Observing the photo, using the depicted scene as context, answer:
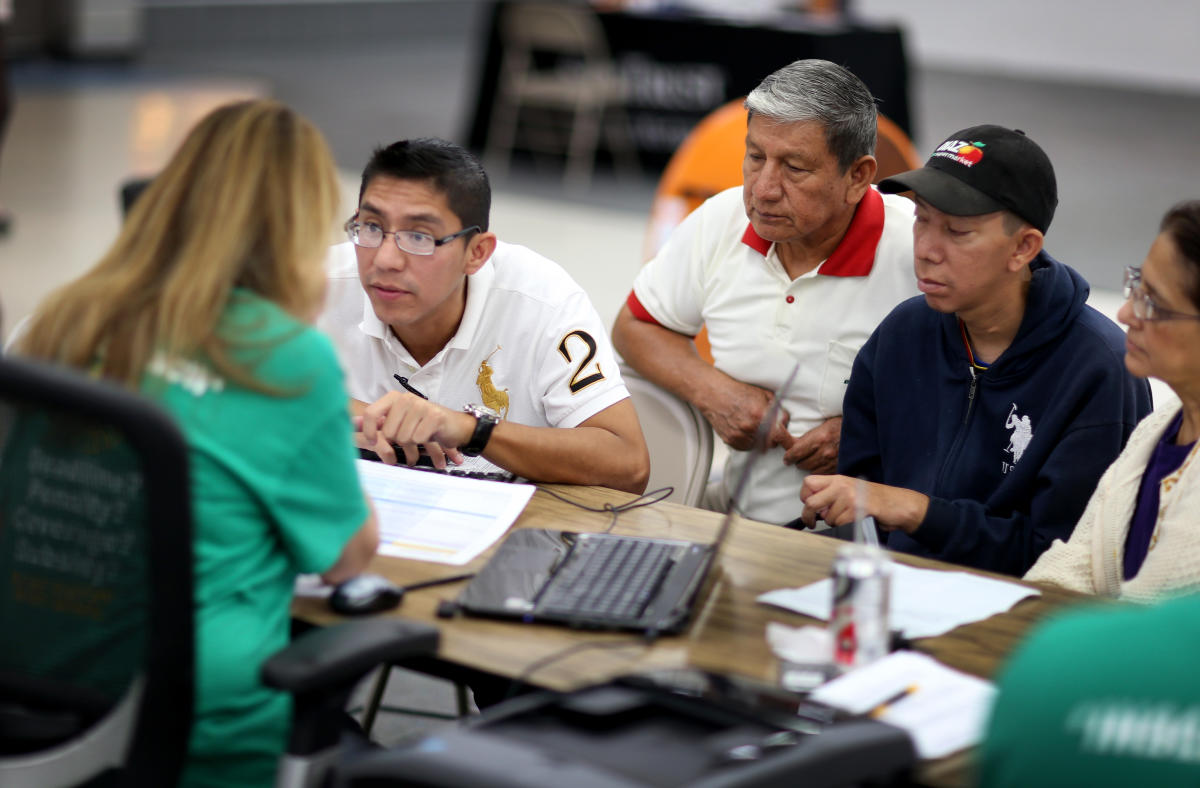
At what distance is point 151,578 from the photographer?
1.42 metres

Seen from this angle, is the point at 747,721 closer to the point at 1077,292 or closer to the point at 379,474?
the point at 379,474

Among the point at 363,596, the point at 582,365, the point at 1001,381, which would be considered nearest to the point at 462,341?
the point at 582,365

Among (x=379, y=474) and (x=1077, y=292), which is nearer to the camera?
(x=379, y=474)

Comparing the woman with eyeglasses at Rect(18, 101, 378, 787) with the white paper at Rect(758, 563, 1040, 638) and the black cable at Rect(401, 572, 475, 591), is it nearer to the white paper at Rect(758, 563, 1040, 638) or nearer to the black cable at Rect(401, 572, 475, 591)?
Result: the black cable at Rect(401, 572, 475, 591)

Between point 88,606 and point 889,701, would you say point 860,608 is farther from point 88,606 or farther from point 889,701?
point 88,606

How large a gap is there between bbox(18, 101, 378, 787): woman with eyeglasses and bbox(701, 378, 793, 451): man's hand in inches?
50.6

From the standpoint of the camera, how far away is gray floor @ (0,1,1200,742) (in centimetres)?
699

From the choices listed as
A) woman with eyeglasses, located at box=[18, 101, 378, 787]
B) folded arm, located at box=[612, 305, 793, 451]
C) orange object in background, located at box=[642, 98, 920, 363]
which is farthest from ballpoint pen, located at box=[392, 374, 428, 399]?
orange object in background, located at box=[642, 98, 920, 363]

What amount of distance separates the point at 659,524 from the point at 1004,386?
686 mm

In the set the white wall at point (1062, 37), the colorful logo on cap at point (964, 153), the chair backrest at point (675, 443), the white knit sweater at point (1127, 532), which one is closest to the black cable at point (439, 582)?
the white knit sweater at point (1127, 532)

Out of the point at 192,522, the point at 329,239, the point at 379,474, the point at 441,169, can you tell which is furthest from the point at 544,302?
the point at 192,522

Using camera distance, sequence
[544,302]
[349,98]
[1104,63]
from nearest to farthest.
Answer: [544,302] → [349,98] → [1104,63]

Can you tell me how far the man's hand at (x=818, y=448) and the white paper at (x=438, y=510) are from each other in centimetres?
74

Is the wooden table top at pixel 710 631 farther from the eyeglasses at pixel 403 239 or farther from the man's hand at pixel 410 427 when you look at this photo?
the eyeglasses at pixel 403 239
